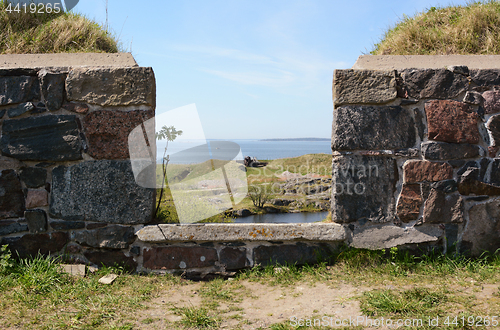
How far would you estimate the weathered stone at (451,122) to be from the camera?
2889 millimetres

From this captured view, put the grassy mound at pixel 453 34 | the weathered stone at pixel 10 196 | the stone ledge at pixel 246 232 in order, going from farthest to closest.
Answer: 1. the grassy mound at pixel 453 34
2. the weathered stone at pixel 10 196
3. the stone ledge at pixel 246 232

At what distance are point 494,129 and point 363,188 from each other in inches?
50.5

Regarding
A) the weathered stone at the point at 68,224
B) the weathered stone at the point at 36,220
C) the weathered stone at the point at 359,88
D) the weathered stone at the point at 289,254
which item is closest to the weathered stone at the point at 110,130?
the weathered stone at the point at 68,224

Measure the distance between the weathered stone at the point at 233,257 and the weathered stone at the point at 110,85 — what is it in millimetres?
1441

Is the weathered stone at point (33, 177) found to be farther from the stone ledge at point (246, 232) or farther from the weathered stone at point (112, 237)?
the stone ledge at point (246, 232)

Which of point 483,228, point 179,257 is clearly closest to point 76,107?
point 179,257

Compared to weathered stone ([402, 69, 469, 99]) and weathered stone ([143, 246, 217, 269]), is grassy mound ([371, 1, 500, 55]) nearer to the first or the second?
weathered stone ([402, 69, 469, 99])

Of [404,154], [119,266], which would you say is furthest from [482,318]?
[119,266]

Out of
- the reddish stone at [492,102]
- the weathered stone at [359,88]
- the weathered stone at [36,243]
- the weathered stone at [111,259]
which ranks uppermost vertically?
the weathered stone at [359,88]

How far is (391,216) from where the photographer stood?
290 cm

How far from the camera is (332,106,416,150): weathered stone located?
2.88m

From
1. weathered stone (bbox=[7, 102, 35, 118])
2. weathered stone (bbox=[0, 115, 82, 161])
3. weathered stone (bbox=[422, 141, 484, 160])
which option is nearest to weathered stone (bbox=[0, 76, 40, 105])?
weathered stone (bbox=[7, 102, 35, 118])

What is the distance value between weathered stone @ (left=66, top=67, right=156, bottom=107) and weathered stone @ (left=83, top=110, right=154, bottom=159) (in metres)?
0.10

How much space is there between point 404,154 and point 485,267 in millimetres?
1143
